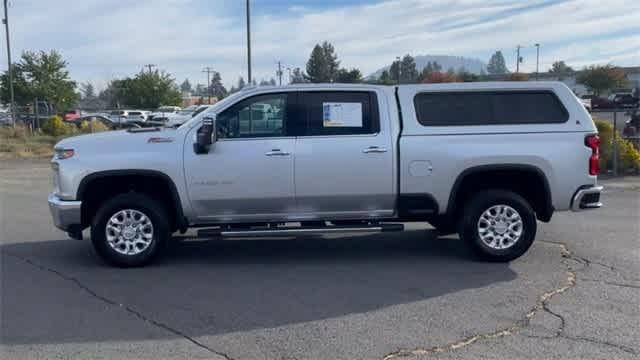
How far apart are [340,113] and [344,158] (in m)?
0.53

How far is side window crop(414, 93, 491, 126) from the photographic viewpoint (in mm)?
7410

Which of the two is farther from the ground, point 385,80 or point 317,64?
point 317,64

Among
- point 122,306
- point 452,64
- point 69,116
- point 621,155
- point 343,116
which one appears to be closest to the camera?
point 122,306

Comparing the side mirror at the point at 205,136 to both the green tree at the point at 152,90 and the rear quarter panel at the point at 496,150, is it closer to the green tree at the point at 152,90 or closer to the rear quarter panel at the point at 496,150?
the rear quarter panel at the point at 496,150

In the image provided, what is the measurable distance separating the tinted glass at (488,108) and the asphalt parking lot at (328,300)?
1574 mm

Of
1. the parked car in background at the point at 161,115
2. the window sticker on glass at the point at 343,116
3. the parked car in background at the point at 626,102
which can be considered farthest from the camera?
the parked car in background at the point at 161,115

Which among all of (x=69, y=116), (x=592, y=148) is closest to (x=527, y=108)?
(x=592, y=148)

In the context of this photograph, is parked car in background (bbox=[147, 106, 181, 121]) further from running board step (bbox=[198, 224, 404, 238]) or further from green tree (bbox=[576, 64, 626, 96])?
green tree (bbox=[576, 64, 626, 96])

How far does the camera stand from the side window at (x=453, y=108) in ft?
24.3

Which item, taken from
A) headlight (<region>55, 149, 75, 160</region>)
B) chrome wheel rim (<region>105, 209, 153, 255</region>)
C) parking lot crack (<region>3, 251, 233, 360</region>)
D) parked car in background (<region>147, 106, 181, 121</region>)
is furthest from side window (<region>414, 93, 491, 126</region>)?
parked car in background (<region>147, 106, 181, 121</region>)

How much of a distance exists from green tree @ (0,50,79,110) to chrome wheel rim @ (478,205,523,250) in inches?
1698

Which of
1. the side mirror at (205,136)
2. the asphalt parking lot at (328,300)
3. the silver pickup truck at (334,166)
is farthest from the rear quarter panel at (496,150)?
the side mirror at (205,136)

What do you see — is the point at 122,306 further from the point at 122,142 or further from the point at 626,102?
the point at 626,102

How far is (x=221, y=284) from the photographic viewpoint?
664 centimetres
